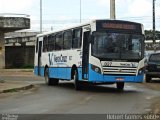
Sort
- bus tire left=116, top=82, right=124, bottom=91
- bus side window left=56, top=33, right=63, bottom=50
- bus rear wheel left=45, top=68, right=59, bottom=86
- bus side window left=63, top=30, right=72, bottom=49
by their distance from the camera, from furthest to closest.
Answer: bus rear wheel left=45, top=68, right=59, bottom=86, bus side window left=56, top=33, right=63, bottom=50, bus side window left=63, top=30, right=72, bottom=49, bus tire left=116, top=82, right=124, bottom=91

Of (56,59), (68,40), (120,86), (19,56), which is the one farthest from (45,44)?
(19,56)

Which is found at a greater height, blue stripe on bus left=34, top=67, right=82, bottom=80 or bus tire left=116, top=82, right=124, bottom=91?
blue stripe on bus left=34, top=67, right=82, bottom=80

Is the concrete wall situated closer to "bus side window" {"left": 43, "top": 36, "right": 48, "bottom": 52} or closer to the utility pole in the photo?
the utility pole

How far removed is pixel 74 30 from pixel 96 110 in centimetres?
975

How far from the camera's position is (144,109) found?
48.8 feet

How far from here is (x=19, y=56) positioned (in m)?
62.2

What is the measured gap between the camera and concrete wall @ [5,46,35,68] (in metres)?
61.8

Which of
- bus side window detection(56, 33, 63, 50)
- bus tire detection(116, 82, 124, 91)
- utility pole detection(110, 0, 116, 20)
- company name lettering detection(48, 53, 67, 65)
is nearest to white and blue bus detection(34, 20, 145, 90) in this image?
bus tire detection(116, 82, 124, 91)

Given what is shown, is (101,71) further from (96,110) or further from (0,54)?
(0,54)

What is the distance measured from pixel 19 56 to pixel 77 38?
39.5m

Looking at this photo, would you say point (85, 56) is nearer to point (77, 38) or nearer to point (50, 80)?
point (77, 38)

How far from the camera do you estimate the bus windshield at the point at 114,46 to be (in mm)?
21578

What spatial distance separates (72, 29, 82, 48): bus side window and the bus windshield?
1576mm

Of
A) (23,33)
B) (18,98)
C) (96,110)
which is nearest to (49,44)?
(18,98)
